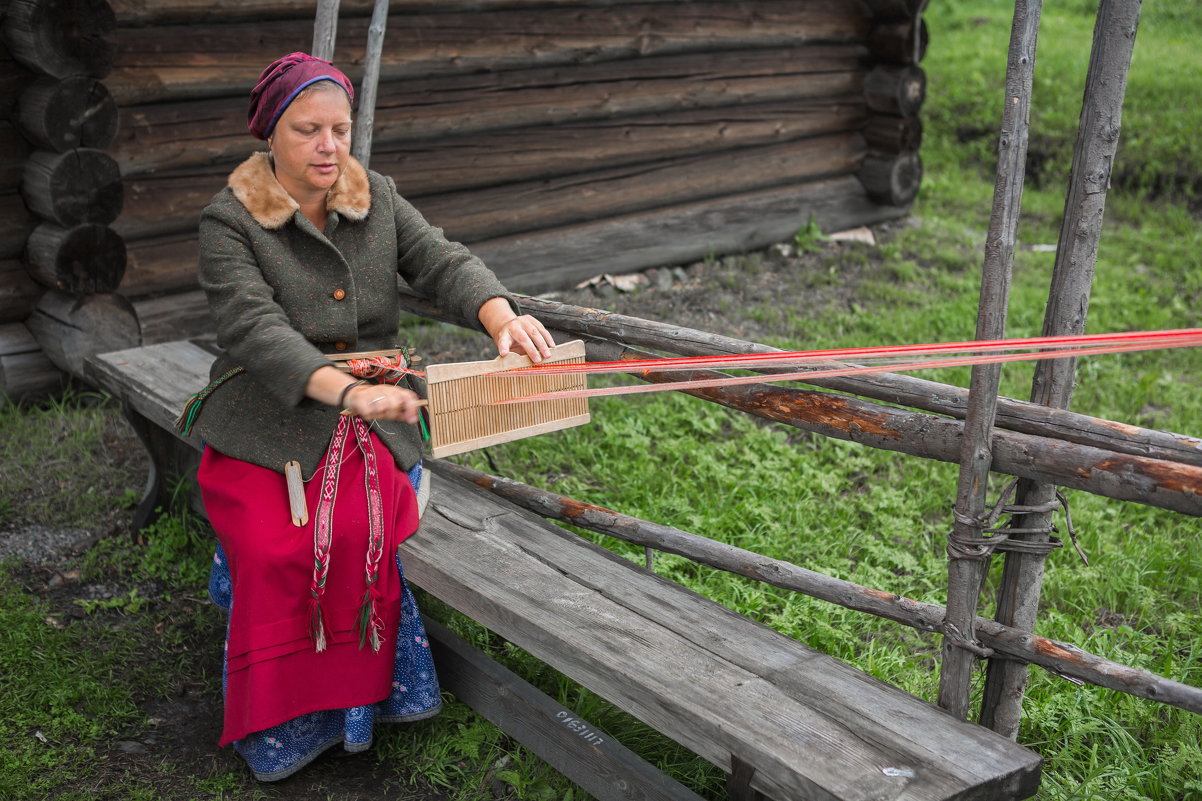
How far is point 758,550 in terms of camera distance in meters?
3.90

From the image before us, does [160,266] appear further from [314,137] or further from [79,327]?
[314,137]

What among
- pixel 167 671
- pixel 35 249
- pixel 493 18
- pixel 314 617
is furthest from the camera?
pixel 493 18

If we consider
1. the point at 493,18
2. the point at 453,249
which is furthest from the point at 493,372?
the point at 493,18

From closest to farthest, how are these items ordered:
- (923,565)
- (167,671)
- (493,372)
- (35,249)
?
1. (493,372)
2. (167,671)
3. (923,565)
4. (35,249)

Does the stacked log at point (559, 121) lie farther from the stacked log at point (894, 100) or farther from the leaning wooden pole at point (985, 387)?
the leaning wooden pole at point (985, 387)

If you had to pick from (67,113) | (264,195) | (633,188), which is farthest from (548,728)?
(633,188)

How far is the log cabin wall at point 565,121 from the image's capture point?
16.9ft

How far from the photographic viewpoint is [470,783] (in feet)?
9.50

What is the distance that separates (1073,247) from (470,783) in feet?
6.63

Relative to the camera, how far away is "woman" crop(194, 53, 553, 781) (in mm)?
2590

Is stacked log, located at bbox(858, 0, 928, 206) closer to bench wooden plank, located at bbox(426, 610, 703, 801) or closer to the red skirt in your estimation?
bench wooden plank, located at bbox(426, 610, 703, 801)

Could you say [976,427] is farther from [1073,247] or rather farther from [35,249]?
[35,249]

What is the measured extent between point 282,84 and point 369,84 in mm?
1647

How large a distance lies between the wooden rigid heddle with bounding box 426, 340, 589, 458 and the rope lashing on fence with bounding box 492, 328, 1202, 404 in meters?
0.03
